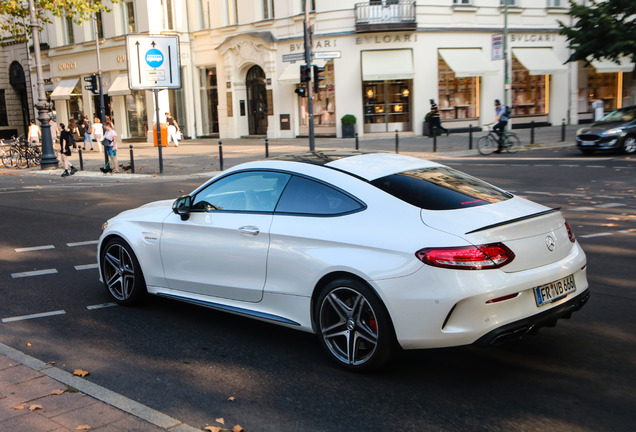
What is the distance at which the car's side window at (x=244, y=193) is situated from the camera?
5.39m

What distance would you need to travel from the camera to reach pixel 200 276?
Result: 5.71 m

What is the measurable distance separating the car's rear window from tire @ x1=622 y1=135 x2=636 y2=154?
17839mm

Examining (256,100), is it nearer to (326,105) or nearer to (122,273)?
(326,105)

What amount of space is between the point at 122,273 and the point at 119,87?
36631mm

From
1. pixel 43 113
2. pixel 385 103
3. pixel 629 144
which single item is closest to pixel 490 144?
pixel 629 144

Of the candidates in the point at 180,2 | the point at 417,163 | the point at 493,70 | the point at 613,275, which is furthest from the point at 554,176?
the point at 180,2

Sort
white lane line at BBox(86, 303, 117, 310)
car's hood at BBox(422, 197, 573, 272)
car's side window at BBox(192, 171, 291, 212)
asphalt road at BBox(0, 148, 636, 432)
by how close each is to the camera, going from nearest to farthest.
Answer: asphalt road at BBox(0, 148, 636, 432)
car's hood at BBox(422, 197, 573, 272)
car's side window at BBox(192, 171, 291, 212)
white lane line at BBox(86, 303, 117, 310)

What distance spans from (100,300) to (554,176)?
12.6 m

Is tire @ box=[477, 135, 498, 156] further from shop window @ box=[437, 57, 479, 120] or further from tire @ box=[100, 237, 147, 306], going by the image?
tire @ box=[100, 237, 147, 306]

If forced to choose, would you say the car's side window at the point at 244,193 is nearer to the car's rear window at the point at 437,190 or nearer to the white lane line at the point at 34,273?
the car's rear window at the point at 437,190

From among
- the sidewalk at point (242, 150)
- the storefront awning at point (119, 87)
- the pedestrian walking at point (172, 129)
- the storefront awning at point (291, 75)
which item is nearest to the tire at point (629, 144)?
the sidewalk at point (242, 150)

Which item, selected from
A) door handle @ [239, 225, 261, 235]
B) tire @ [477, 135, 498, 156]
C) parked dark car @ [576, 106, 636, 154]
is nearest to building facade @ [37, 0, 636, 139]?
tire @ [477, 135, 498, 156]

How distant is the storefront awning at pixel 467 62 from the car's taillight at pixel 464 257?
98.5 feet

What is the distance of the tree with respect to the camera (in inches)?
1027
